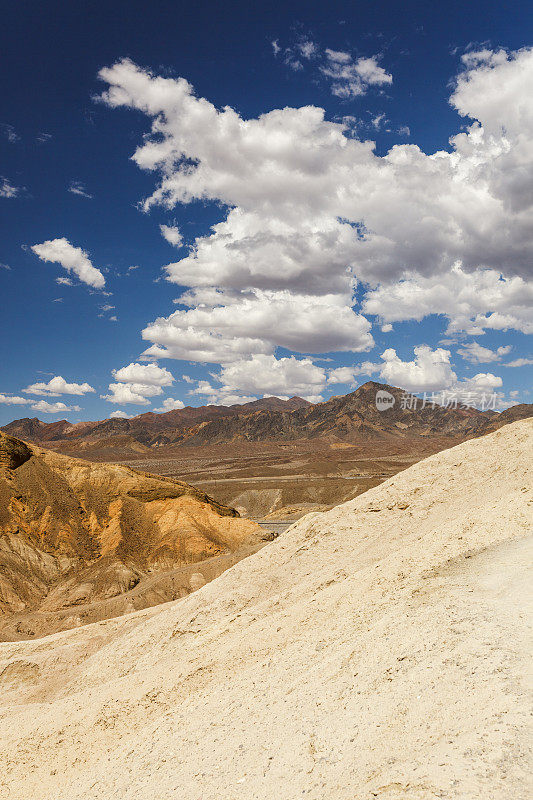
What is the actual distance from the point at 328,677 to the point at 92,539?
2746cm

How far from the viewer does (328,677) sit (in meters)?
6.71

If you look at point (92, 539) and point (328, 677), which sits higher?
point (328, 677)

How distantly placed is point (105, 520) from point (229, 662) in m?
25.3

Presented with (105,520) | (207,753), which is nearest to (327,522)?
(207,753)

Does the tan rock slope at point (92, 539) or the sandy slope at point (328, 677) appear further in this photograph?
the tan rock slope at point (92, 539)

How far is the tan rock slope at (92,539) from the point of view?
23091 mm

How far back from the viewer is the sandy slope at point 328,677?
461cm

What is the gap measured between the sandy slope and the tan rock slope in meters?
8.02

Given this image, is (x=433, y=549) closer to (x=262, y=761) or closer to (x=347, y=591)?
(x=347, y=591)

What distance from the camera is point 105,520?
31.8 metres

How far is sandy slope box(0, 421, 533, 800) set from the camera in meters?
4.61

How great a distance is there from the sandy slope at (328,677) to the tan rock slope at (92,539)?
8021mm

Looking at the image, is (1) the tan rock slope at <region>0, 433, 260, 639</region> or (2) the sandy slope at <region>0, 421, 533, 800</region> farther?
(1) the tan rock slope at <region>0, 433, 260, 639</region>

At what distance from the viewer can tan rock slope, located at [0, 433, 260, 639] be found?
75.8ft
